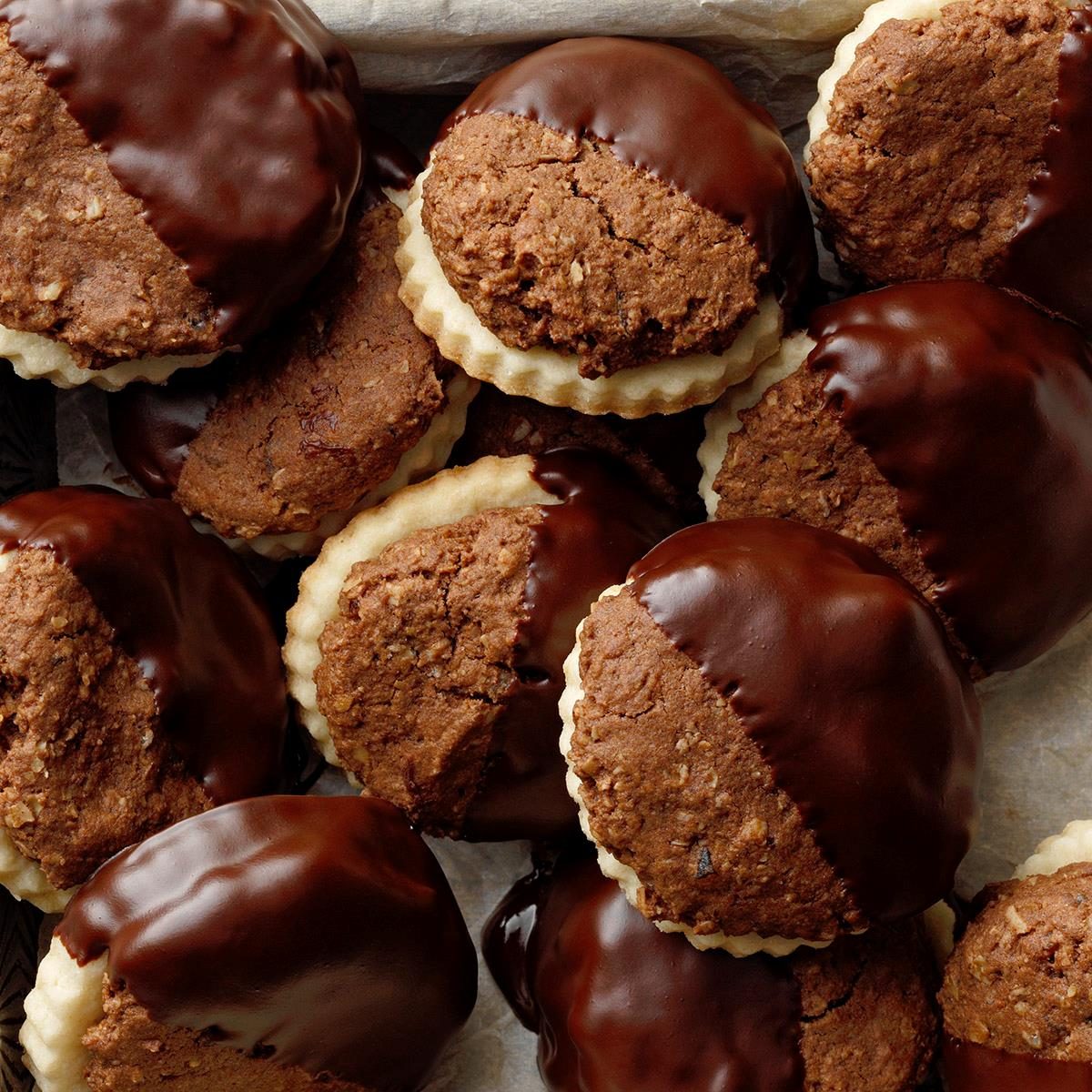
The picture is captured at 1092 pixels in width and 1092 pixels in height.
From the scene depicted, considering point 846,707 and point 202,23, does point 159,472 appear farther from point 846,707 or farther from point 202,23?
point 846,707

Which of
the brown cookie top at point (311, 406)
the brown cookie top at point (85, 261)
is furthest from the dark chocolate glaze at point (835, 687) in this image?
the brown cookie top at point (85, 261)

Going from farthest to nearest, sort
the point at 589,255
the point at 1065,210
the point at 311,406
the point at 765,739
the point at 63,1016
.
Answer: the point at 311,406
the point at 1065,210
the point at 589,255
the point at 63,1016
the point at 765,739

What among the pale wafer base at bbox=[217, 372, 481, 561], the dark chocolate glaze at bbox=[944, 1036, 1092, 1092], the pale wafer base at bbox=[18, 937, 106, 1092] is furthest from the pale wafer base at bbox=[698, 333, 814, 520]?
the pale wafer base at bbox=[18, 937, 106, 1092]

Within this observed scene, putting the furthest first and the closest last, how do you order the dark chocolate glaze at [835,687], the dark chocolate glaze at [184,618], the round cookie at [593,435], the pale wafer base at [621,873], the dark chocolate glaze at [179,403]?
the round cookie at [593,435]
the dark chocolate glaze at [179,403]
the dark chocolate glaze at [184,618]
the pale wafer base at [621,873]
the dark chocolate glaze at [835,687]

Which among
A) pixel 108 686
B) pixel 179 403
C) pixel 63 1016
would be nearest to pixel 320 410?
pixel 179 403

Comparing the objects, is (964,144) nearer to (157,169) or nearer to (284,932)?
(157,169)

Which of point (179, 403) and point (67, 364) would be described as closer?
point (67, 364)

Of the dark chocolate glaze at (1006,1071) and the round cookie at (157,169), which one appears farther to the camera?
the round cookie at (157,169)

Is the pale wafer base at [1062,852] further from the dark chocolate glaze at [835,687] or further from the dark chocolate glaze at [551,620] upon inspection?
the dark chocolate glaze at [551,620]
